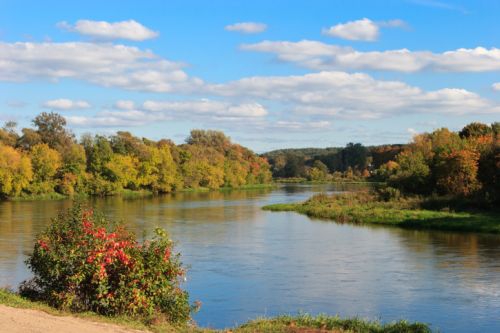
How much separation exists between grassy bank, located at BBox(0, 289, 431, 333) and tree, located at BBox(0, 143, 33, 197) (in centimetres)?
6932

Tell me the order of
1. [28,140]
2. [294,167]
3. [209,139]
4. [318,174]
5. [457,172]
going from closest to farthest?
[457,172] → [28,140] → [209,139] → [318,174] → [294,167]

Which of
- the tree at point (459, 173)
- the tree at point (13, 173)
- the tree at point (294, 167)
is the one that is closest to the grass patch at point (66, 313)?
the tree at point (459, 173)

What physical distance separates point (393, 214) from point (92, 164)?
60.7 meters

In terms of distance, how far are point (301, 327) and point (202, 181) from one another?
107 meters

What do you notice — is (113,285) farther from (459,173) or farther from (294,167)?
(294,167)

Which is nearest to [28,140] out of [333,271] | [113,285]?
[333,271]

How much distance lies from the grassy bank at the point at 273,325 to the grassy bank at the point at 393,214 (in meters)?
27.5

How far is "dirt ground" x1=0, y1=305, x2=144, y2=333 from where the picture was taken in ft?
39.7

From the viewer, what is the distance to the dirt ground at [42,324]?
12109 millimetres

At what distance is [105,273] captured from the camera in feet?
48.2

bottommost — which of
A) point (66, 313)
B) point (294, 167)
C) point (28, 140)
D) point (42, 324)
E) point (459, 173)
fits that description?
point (66, 313)

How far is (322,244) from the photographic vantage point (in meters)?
34.8

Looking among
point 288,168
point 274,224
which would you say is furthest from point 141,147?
point 288,168

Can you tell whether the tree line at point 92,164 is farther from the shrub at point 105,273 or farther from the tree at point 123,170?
the shrub at point 105,273
